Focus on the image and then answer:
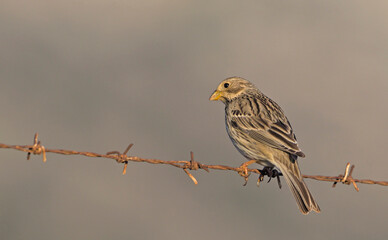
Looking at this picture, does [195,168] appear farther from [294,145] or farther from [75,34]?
[75,34]

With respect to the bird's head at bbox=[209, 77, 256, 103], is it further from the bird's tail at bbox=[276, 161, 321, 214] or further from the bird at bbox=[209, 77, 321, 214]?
the bird's tail at bbox=[276, 161, 321, 214]

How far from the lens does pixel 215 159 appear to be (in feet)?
79.2

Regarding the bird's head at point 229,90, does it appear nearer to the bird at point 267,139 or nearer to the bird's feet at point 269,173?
the bird at point 267,139

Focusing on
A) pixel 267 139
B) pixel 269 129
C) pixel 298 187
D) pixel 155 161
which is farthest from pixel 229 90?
pixel 155 161

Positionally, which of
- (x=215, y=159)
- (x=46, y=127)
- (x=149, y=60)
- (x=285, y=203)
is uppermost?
(x=149, y=60)

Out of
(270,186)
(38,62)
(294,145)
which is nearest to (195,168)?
(294,145)

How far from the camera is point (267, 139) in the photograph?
9734mm

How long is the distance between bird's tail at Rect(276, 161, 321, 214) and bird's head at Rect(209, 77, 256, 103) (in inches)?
74.9

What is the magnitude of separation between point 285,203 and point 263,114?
42.8ft

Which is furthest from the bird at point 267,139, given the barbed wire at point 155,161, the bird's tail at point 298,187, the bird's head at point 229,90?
the barbed wire at point 155,161

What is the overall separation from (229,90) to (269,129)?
1.54m

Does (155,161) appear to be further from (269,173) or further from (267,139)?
(269,173)

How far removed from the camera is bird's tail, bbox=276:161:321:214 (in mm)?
9000

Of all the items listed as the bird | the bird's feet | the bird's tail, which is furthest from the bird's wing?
the bird's feet
